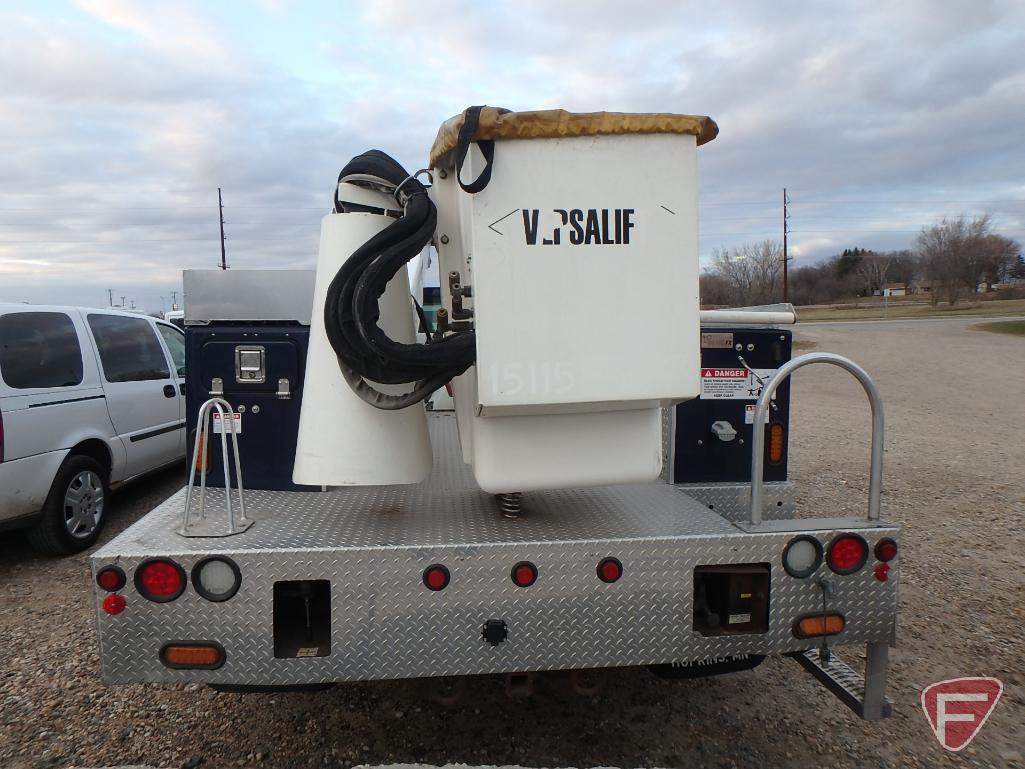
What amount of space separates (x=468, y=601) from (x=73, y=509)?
4051 mm

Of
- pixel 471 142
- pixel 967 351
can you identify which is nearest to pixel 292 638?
pixel 471 142

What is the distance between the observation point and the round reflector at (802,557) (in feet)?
7.43

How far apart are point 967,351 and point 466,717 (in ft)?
78.2

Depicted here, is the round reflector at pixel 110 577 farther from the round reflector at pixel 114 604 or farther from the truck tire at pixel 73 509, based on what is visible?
the truck tire at pixel 73 509

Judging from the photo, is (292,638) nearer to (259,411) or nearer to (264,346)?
(259,411)

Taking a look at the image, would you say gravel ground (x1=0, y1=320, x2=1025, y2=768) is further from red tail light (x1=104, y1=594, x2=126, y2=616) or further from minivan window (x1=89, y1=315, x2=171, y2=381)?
minivan window (x1=89, y1=315, x2=171, y2=381)

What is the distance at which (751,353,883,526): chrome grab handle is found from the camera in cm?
222

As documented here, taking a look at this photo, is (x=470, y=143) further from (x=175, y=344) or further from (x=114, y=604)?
(x=175, y=344)

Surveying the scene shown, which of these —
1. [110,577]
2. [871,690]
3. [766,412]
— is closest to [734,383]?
[766,412]

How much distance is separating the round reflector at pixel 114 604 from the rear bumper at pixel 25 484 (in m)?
2.88

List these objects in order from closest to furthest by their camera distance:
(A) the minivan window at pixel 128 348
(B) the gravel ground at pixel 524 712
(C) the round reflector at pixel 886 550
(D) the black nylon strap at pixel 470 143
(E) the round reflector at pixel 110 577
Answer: (D) the black nylon strap at pixel 470 143
(E) the round reflector at pixel 110 577
(C) the round reflector at pixel 886 550
(B) the gravel ground at pixel 524 712
(A) the minivan window at pixel 128 348

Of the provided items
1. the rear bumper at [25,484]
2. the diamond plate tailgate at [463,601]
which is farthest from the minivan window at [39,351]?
the diamond plate tailgate at [463,601]

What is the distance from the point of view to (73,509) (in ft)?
16.1

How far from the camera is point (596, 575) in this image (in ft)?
7.19
